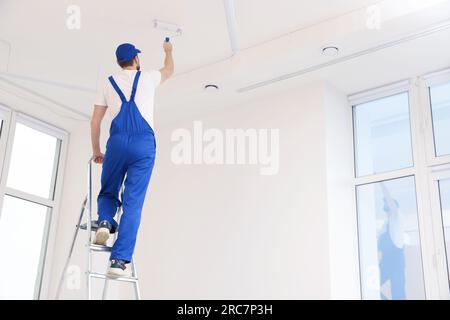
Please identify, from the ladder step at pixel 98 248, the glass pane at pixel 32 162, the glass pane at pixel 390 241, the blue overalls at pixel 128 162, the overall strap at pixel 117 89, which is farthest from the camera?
the glass pane at pixel 32 162

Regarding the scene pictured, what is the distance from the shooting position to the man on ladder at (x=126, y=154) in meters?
3.04

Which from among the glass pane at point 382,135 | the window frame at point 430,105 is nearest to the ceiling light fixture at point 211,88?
the glass pane at point 382,135

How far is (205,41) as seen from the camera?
488 cm

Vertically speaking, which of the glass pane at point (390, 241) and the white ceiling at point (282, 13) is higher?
the white ceiling at point (282, 13)

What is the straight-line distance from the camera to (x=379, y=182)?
4.90 meters

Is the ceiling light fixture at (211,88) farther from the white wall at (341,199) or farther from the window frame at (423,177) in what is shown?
the window frame at (423,177)

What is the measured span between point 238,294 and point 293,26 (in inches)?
88.6

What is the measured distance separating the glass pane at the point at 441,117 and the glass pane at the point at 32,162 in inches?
150

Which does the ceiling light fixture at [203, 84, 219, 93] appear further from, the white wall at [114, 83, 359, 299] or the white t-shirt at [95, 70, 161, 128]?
the white t-shirt at [95, 70, 161, 128]

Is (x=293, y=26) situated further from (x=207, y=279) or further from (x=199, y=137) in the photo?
(x=207, y=279)

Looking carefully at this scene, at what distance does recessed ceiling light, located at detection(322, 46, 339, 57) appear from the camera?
4563mm
